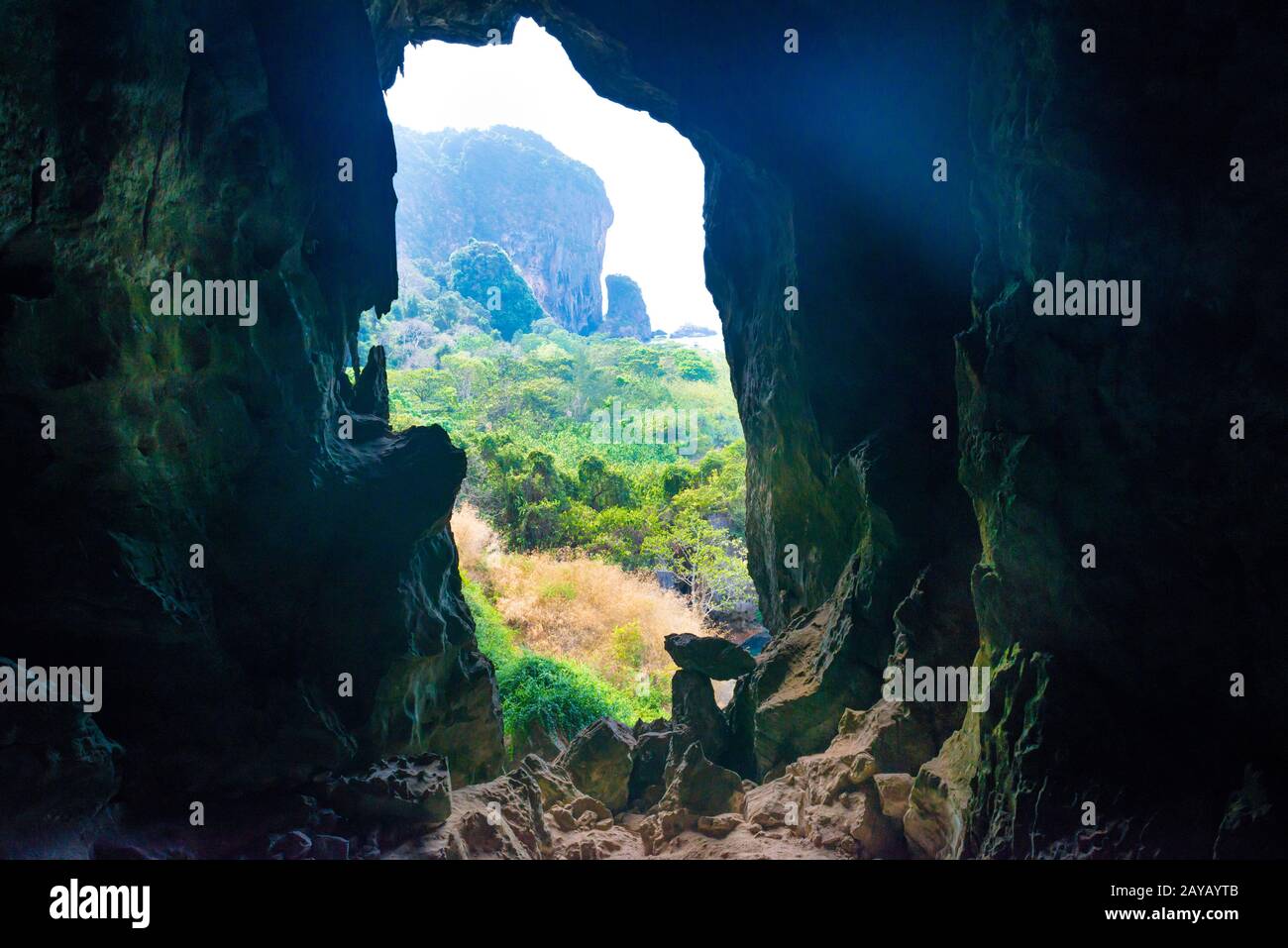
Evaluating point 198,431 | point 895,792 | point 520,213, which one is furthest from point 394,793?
point 520,213

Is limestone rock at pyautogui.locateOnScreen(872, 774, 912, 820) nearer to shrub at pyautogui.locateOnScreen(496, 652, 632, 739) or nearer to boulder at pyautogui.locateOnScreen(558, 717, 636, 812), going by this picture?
boulder at pyautogui.locateOnScreen(558, 717, 636, 812)

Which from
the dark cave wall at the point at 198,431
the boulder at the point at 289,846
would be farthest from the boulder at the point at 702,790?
the boulder at the point at 289,846

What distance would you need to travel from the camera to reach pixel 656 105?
14688mm

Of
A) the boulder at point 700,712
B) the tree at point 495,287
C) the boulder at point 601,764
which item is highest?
the tree at point 495,287

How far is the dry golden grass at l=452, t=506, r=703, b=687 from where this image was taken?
22.6m

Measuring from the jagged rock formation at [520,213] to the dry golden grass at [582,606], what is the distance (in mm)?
50910

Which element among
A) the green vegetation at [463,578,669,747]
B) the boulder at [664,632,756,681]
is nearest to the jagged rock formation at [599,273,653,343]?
the green vegetation at [463,578,669,747]

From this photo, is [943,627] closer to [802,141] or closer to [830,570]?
[830,570]

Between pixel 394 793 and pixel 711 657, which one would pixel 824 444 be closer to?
pixel 711 657

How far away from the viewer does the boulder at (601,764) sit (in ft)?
37.8

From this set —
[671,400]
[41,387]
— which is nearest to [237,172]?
[41,387]

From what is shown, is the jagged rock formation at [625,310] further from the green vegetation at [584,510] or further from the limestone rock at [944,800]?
the limestone rock at [944,800]

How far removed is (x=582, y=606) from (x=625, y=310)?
5729cm

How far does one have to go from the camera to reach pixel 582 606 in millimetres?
23844
